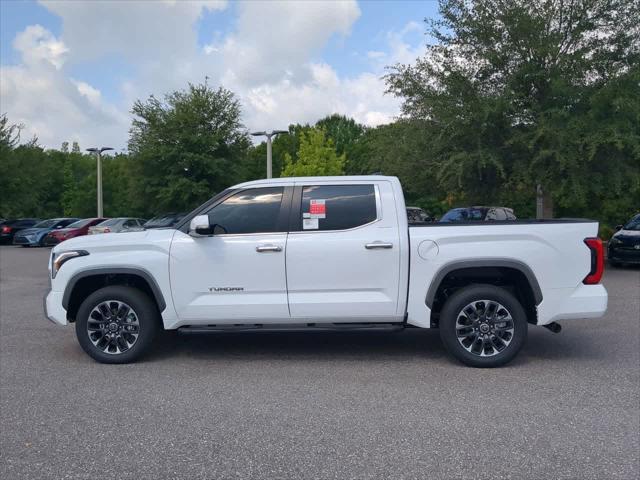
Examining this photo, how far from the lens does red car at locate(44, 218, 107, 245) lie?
93.2 ft

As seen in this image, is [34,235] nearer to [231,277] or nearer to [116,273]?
[116,273]

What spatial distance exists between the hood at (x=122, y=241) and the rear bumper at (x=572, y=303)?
387 centimetres

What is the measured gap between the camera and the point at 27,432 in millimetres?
4500

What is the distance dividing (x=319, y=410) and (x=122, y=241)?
286cm

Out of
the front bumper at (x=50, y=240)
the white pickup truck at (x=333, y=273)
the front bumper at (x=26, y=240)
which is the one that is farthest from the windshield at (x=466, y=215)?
the front bumper at (x=26, y=240)

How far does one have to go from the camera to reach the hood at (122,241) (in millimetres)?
6324

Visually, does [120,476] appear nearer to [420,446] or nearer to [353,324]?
[420,446]

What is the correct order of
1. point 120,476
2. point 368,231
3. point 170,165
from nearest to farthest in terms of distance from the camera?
point 120,476, point 368,231, point 170,165

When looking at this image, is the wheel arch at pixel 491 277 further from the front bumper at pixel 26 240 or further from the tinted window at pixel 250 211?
the front bumper at pixel 26 240

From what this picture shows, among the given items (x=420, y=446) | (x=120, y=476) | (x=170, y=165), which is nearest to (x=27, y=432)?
(x=120, y=476)

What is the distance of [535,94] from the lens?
16234 mm

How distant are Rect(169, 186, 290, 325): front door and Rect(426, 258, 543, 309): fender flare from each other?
150cm

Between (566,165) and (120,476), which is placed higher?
(566,165)

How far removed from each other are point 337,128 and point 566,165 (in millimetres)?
48673
